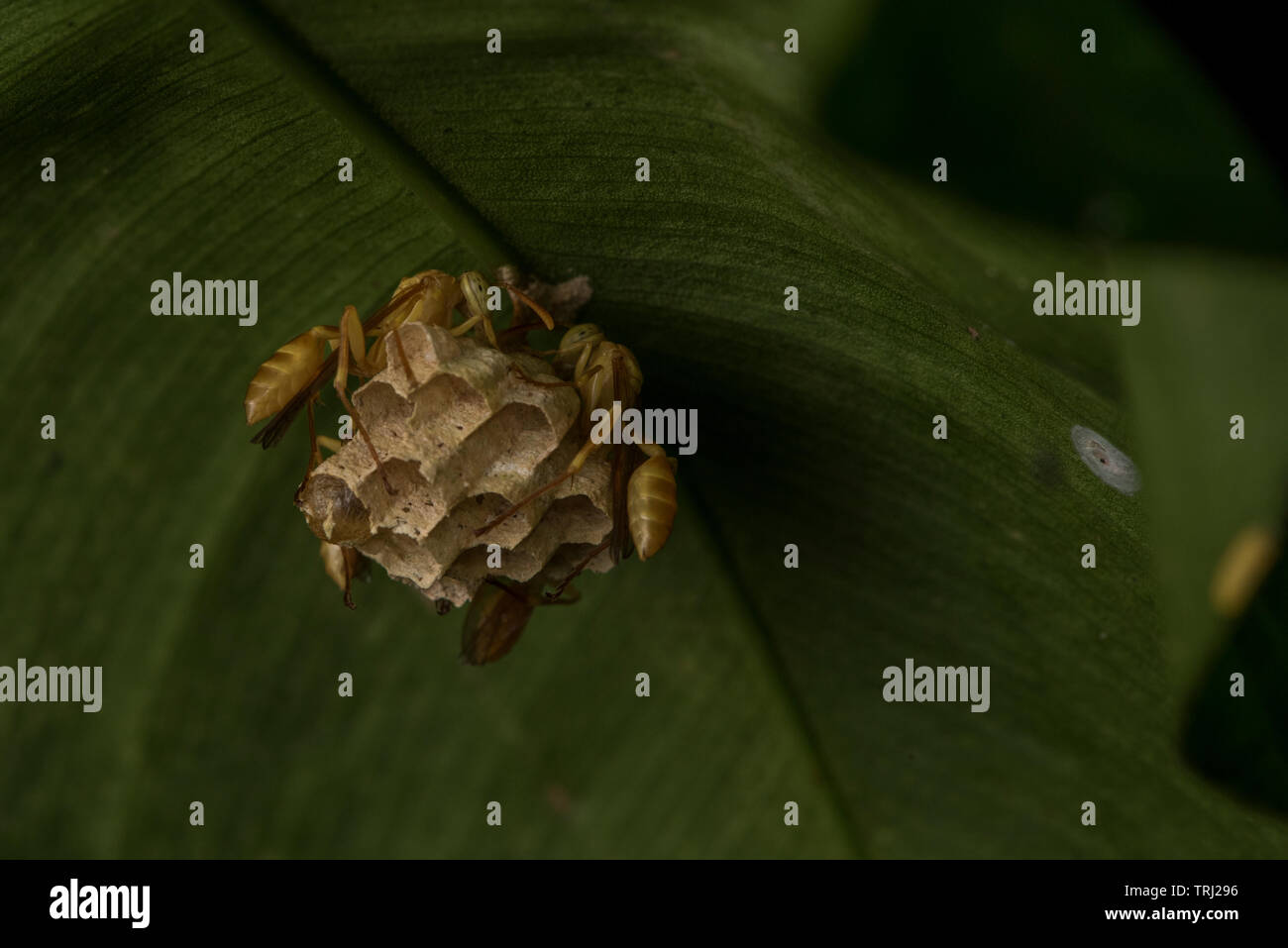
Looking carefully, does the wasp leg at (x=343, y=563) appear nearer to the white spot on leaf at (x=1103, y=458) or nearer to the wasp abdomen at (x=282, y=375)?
the wasp abdomen at (x=282, y=375)

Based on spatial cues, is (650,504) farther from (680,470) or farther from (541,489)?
(680,470)

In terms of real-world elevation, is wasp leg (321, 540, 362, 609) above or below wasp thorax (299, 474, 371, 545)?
below

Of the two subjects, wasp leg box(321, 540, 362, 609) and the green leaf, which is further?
wasp leg box(321, 540, 362, 609)

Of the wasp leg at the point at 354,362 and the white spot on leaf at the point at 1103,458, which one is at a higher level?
the wasp leg at the point at 354,362

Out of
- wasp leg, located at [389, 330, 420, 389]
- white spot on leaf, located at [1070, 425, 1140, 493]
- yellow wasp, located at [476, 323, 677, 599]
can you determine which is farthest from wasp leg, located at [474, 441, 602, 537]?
white spot on leaf, located at [1070, 425, 1140, 493]

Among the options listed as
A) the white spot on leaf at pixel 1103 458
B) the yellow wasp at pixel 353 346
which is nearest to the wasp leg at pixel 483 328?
the yellow wasp at pixel 353 346

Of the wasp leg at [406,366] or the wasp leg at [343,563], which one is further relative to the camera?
the wasp leg at [343,563]

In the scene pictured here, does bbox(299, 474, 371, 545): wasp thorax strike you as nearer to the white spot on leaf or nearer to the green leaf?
the green leaf

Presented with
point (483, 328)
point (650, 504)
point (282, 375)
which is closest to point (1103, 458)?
point (650, 504)
